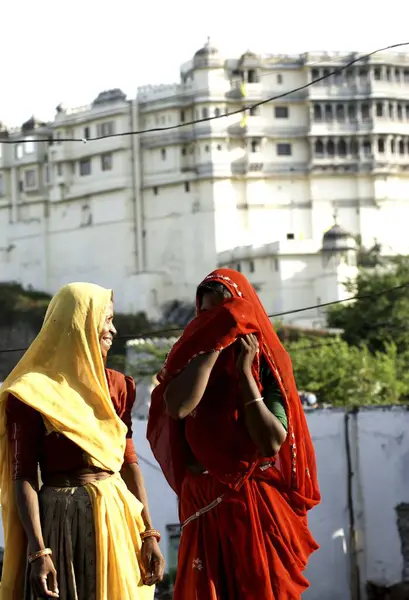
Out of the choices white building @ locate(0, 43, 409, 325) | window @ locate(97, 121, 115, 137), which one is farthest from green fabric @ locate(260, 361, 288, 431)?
window @ locate(97, 121, 115, 137)

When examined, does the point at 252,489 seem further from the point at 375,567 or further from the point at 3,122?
the point at 3,122

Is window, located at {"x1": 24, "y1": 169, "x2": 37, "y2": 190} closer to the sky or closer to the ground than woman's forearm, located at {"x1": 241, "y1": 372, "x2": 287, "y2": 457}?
closer to the sky

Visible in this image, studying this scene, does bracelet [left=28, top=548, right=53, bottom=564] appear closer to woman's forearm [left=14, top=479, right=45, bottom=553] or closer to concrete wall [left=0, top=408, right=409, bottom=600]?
woman's forearm [left=14, top=479, right=45, bottom=553]

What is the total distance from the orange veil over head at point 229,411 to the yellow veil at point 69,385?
203mm

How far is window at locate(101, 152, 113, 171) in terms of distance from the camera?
159ft

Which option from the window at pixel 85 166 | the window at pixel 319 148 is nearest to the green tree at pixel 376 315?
the window at pixel 319 148

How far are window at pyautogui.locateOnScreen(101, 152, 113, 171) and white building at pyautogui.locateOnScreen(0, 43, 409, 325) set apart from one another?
4 cm

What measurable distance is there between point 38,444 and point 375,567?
5.92 m

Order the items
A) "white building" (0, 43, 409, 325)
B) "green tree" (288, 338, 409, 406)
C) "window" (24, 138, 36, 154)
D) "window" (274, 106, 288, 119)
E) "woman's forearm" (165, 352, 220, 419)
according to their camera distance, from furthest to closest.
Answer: "window" (24, 138, 36, 154), "window" (274, 106, 288, 119), "white building" (0, 43, 409, 325), "green tree" (288, 338, 409, 406), "woman's forearm" (165, 352, 220, 419)

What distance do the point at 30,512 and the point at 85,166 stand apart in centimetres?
4693

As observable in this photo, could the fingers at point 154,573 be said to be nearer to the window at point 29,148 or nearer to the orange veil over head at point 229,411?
the orange veil over head at point 229,411

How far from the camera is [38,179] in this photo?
51.3 metres

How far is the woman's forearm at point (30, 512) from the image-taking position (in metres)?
3.19

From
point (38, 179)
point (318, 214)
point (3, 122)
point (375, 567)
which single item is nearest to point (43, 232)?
point (38, 179)
